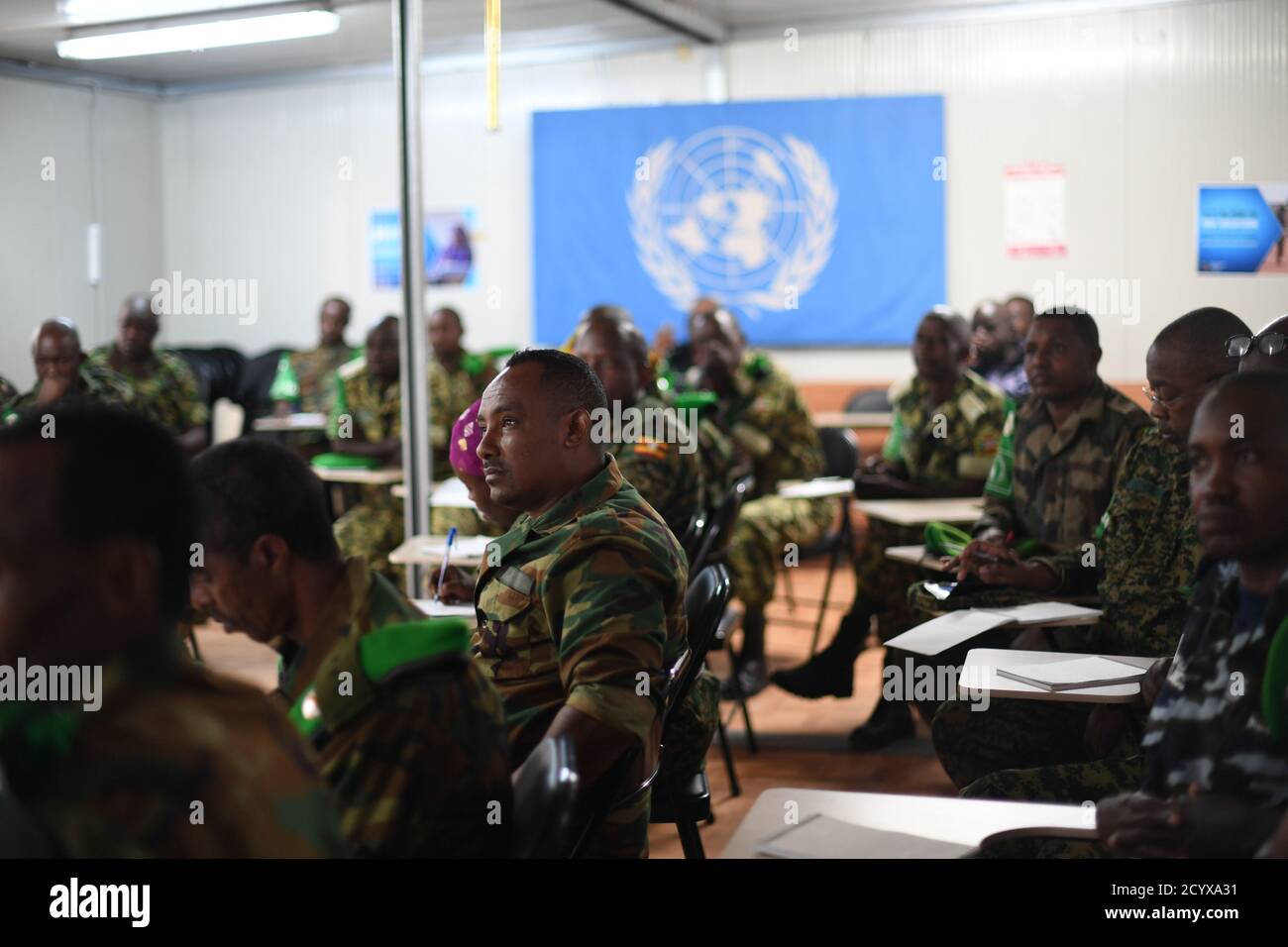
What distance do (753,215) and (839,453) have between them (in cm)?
263

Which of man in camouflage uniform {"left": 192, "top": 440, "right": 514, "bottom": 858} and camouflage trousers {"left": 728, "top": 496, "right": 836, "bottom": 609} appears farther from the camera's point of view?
camouflage trousers {"left": 728, "top": 496, "right": 836, "bottom": 609}

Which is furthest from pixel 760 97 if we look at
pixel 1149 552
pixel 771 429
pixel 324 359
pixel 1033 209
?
pixel 1149 552

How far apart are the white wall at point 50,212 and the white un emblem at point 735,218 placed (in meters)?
3.38

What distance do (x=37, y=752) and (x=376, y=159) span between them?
9405 millimetres

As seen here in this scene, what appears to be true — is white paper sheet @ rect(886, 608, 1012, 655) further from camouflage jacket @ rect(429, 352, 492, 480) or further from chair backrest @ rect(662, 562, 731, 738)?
camouflage jacket @ rect(429, 352, 492, 480)

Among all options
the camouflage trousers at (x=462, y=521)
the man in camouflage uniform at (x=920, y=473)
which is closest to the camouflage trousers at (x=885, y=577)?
the man in camouflage uniform at (x=920, y=473)

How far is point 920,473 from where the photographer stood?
4.88 meters

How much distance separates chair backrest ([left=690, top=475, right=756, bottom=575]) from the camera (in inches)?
152

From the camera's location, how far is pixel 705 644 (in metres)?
2.34

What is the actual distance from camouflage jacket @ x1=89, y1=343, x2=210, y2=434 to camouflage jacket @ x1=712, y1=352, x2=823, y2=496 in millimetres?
2586

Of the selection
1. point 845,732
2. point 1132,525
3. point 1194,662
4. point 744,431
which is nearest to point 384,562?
point 744,431

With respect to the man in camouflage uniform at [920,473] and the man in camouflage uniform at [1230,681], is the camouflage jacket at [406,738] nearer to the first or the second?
the man in camouflage uniform at [1230,681]

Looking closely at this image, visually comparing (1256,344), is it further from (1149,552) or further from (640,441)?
(640,441)

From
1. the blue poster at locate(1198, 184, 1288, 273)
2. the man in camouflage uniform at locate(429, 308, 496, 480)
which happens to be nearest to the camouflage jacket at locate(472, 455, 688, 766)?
the blue poster at locate(1198, 184, 1288, 273)
